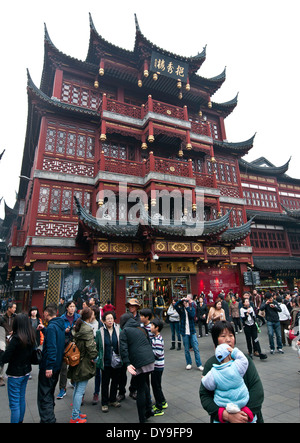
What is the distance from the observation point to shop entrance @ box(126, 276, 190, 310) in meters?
14.4

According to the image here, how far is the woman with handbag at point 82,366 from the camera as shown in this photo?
3984mm

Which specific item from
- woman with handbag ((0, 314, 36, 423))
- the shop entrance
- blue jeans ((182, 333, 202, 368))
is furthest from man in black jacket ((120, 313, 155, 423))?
the shop entrance

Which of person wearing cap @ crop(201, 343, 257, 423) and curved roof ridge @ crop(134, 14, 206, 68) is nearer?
person wearing cap @ crop(201, 343, 257, 423)

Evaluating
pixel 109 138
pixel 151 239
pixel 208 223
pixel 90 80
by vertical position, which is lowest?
pixel 151 239

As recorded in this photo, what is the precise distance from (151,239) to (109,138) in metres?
7.66

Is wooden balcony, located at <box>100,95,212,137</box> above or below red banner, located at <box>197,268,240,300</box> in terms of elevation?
above

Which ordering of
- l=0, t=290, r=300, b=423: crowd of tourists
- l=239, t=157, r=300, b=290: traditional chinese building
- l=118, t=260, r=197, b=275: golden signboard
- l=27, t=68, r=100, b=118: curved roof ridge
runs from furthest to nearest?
l=239, t=157, r=300, b=290: traditional chinese building, l=118, t=260, r=197, b=275: golden signboard, l=27, t=68, r=100, b=118: curved roof ridge, l=0, t=290, r=300, b=423: crowd of tourists

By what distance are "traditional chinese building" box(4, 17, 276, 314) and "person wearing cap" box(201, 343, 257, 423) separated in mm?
10221

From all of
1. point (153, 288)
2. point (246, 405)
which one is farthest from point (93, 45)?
point (246, 405)

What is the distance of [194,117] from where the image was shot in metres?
19.8

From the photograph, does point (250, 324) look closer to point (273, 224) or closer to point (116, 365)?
point (116, 365)

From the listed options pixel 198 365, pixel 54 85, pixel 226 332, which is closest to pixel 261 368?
pixel 198 365

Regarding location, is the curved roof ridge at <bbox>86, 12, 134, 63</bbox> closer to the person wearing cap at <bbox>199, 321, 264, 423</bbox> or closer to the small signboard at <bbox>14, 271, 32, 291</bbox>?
the small signboard at <bbox>14, 271, 32, 291</bbox>
